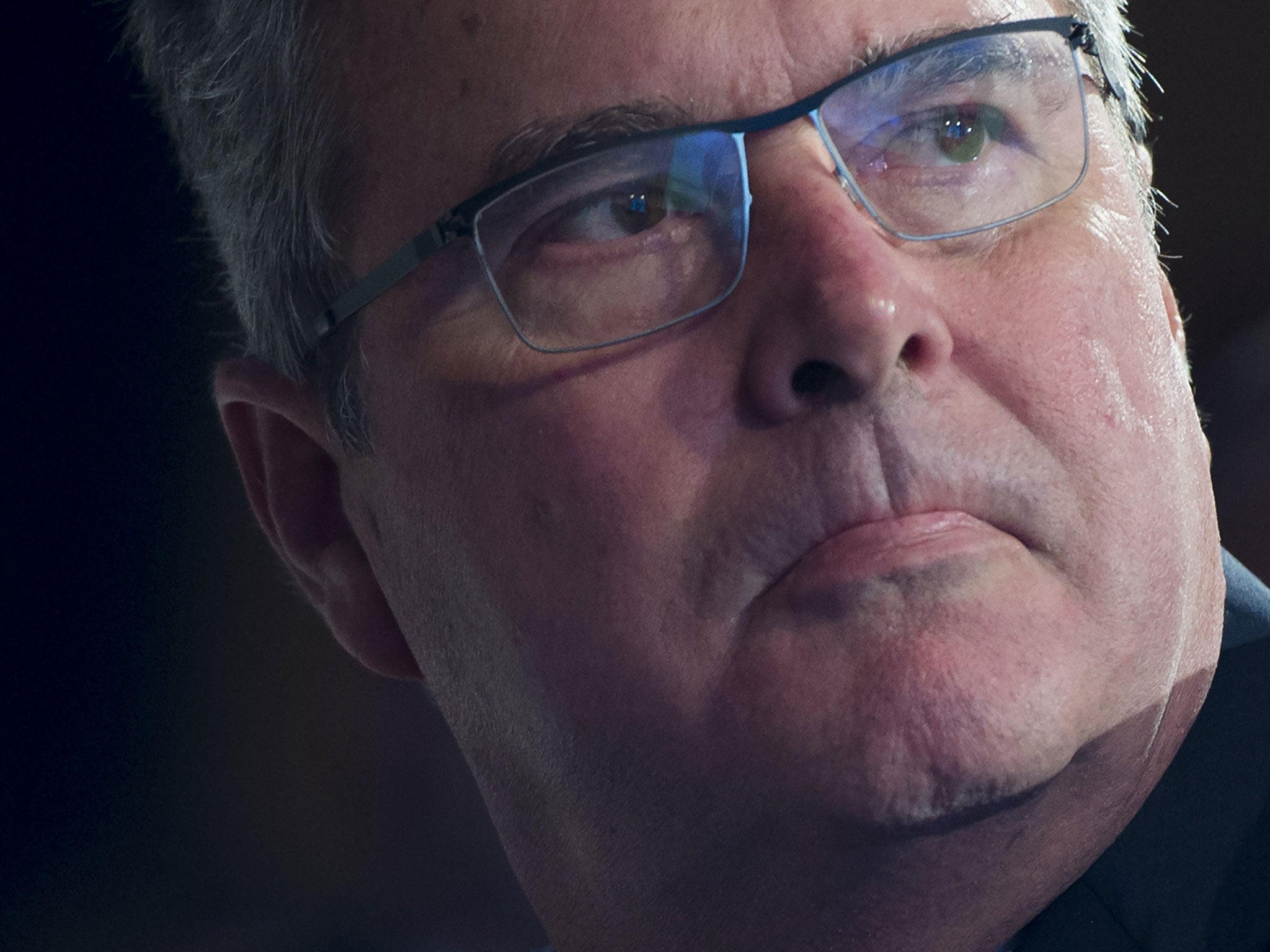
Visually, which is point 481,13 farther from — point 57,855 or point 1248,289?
point 57,855

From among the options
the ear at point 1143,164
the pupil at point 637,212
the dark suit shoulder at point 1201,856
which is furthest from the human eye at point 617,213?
the dark suit shoulder at point 1201,856

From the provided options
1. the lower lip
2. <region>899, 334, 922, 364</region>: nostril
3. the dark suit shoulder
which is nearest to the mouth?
the lower lip

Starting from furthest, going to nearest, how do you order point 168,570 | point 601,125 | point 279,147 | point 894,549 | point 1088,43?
point 168,570, point 279,147, point 1088,43, point 601,125, point 894,549

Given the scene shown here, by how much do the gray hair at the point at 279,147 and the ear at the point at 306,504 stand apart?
0.04 metres

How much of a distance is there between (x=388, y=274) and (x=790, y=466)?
41 cm

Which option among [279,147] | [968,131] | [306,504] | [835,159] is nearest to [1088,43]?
[968,131]

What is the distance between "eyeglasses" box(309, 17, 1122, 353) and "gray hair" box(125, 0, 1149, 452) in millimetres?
149

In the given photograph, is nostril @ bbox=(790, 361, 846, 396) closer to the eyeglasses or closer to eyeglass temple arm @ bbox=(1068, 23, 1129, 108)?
the eyeglasses

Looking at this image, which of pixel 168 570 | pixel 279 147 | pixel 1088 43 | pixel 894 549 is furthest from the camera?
pixel 168 570

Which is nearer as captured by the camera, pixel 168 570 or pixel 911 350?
pixel 911 350

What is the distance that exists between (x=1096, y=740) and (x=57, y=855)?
135 centimetres

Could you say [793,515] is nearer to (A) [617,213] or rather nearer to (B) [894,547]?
(B) [894,547]

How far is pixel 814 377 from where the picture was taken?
0.85 meters

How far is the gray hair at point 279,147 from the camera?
3.63 ft
